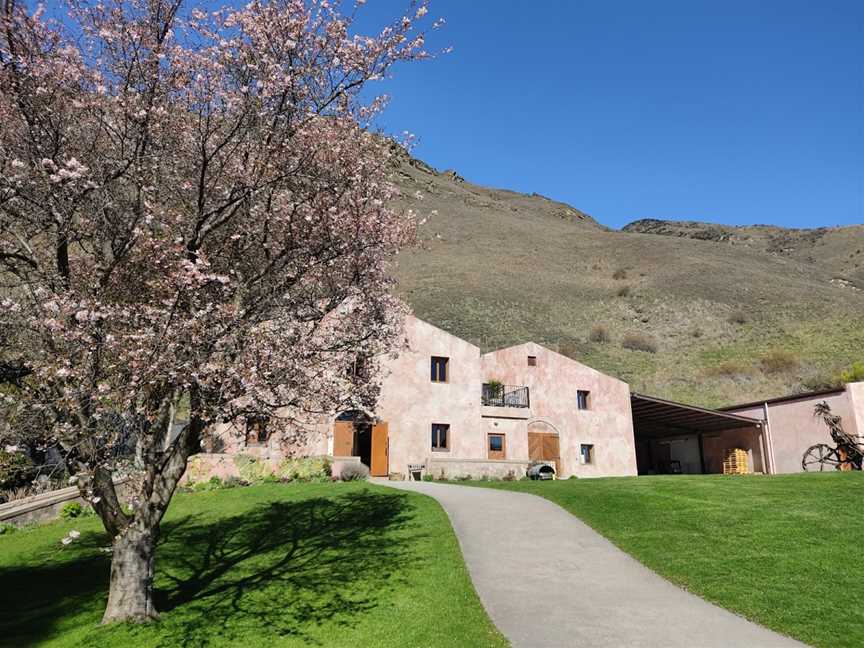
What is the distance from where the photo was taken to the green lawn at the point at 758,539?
9.38m

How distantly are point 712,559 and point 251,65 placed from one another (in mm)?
12804

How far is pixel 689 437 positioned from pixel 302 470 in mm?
29849

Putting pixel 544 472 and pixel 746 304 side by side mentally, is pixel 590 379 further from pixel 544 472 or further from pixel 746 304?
pixel 746 304

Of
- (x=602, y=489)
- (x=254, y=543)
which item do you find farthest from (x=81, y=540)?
(x=602, y=489)

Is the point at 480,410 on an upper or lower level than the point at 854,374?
lower

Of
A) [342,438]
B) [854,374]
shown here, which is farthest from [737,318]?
[342,438]

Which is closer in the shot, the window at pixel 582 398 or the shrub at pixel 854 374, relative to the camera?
the window at pixel 582 398

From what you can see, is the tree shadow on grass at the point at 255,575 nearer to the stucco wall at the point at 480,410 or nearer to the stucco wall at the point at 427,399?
the stucco wall at the point at 480,410

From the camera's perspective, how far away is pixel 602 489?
19.9 meters

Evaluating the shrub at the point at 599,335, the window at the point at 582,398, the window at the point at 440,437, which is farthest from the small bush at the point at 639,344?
the window at the point at 440,437

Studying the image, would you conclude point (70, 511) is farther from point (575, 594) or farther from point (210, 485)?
point (575, 594)

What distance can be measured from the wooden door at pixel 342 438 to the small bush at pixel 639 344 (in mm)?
44523

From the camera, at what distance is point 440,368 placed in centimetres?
3127

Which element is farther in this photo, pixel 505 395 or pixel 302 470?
pixel 505 395
